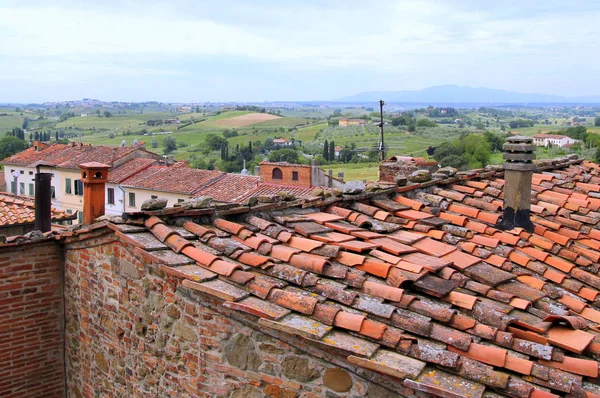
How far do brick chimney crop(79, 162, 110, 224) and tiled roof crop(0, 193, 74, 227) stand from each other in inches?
225

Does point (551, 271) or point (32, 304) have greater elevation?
point (551, 271)

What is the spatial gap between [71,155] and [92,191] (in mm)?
45168

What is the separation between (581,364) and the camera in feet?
13.1

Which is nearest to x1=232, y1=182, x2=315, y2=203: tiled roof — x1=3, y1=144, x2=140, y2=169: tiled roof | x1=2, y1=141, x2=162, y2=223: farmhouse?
x1=2, y1=141, x2=162, y2=223: farmhouse

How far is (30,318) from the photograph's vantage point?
669 cm

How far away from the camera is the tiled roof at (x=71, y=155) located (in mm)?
45853

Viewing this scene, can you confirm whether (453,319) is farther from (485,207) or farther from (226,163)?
(226,163)

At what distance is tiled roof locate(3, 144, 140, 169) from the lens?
150 ft

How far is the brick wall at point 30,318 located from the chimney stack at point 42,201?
9.78 ft

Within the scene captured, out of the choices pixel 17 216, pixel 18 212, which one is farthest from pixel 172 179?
pixel 17 216

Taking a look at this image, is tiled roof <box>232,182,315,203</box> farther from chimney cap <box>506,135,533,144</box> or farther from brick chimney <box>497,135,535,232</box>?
brick chimney <box>497,135,535,232</box>

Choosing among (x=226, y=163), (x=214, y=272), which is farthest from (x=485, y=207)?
(x=226, y=163)

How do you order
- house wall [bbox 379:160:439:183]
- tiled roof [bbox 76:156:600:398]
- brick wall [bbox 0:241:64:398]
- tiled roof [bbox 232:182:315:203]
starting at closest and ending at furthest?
tiled roof [bbox 76:156:600:398]
brick wall [bbox 0:241:64:398]
house wall [bbox 379:160:439:183]
tiled roof [bbox 232:182:315:203]

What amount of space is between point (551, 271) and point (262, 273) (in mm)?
3200
